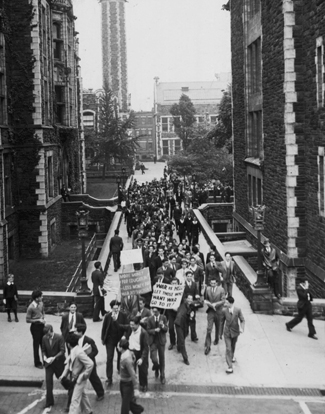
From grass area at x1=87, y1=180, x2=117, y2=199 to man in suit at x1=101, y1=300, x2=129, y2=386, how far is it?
41.9 metres

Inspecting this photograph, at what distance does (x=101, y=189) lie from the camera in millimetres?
60812

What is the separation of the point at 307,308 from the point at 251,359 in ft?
7.64

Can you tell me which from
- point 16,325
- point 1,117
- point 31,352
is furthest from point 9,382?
point 1,117

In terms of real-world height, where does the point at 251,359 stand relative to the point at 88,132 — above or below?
below

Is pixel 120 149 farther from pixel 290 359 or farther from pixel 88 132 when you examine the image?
pixel 290 359

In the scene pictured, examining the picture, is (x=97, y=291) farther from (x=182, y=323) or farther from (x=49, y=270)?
(x=49, y=270)

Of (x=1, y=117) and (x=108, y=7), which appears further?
(x=108, y=7)

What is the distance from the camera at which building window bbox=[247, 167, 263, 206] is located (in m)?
28.4

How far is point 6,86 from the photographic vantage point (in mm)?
29141

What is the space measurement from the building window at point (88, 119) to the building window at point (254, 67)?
6467 centimetres

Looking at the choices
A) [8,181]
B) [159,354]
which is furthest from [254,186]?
[159,354]

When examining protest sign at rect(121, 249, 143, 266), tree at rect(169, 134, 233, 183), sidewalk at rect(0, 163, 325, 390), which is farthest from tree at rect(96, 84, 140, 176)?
sidewalk at rect(0, 163, 325, 390)

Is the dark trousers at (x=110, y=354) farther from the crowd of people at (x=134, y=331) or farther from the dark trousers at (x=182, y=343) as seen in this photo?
the dark trousers at (x=182, y=343)

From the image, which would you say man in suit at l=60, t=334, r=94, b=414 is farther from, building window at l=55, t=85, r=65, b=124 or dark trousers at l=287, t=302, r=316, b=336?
building window at l=55, t=85, r=65, b=124
